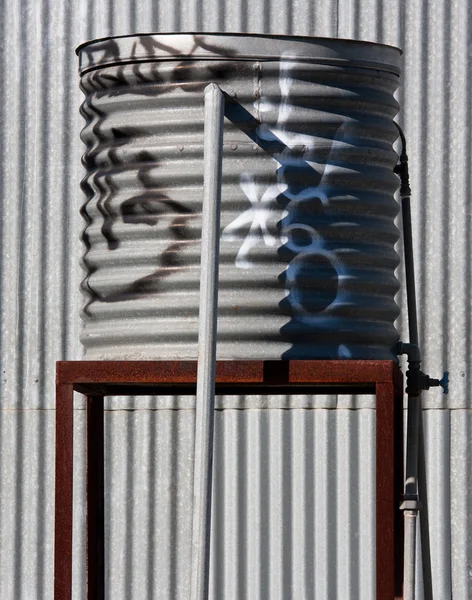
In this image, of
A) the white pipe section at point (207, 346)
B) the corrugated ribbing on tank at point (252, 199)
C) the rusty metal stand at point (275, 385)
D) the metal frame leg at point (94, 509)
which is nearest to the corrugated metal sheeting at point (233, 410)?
the metal frame leg at point (94, 509)

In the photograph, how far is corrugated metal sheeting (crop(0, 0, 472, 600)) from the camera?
6.20 m

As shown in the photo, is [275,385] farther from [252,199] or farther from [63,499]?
[63,499]

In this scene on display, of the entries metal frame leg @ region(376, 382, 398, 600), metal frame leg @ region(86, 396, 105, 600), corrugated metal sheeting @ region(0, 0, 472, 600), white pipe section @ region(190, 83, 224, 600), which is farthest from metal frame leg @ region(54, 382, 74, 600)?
corrugated metal sheeting @ region(0, 0, 472, 600)

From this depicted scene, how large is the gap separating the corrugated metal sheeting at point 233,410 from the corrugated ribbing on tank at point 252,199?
2203 mm

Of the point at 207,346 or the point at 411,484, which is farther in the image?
the point at 411,484

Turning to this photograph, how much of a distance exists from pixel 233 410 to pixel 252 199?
2518 millimetres

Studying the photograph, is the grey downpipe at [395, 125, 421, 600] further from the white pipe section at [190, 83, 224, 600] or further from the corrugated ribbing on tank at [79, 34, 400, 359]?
the white pipe section at [190, 83, 224, 600]

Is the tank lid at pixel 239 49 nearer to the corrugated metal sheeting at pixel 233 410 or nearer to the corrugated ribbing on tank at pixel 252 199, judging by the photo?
the corrugated ribbing on tank at pixel 252 199

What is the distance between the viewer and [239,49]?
12.8ft

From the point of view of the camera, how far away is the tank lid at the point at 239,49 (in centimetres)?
392

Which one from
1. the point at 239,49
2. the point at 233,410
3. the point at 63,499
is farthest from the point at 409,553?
the point at 233,410

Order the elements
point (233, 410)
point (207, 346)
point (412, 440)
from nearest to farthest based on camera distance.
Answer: point (207, 346) < point (412, 440) < point (233, 410)

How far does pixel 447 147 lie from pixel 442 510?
1.83 metres

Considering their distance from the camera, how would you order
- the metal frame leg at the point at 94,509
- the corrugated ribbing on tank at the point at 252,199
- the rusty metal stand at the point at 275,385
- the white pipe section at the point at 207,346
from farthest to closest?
the metal frame leg at the point at 94,509, the corrugated ribbing on tank at the point at 252,199, the rusty metal stand at the point at 275,385, the white pipe section at the point at 207,346
